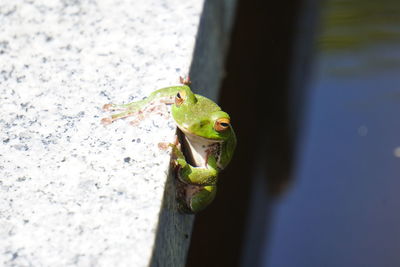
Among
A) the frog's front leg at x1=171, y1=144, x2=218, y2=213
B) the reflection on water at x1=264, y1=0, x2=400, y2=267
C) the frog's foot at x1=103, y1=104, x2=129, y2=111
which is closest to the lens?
the frog's front leg at x1=171, y1=144, x2=218, y2=213

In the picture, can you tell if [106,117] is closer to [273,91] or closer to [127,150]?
[127,150]

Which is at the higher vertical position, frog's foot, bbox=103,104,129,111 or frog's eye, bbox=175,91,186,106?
frog's eye, bbox=175,91,186,106

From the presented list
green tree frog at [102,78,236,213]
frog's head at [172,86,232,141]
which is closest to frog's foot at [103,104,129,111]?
green tree frog at [102,78,236,213]

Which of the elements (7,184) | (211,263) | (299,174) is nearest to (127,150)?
(7,184)

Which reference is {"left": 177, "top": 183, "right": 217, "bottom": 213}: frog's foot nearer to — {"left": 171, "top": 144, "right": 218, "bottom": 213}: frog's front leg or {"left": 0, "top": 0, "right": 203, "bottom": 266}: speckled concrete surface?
{"left": 171, "top": 144, "right": 218, "bottom": 213}: frog's front leg

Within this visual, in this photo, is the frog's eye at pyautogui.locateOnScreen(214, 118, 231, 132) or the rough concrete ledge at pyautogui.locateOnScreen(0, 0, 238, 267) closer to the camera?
the rough concrete ledge at pyautogui.locateOnScreen(0, 0, 238, 267)

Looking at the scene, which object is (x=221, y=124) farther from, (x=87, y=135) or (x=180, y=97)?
(x=87, y=135)

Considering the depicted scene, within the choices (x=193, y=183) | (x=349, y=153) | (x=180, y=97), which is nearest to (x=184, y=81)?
(x=180, y=97)
